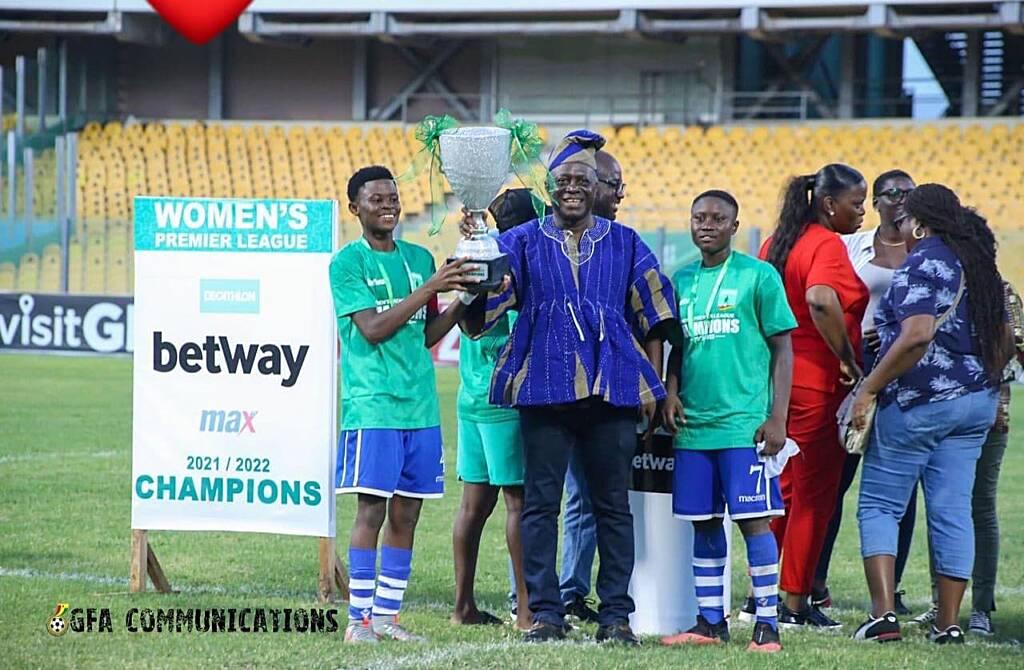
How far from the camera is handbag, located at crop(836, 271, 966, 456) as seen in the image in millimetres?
5910

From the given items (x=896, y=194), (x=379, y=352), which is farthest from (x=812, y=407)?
(x=379, y=352)

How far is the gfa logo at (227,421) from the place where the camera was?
6.61 meters

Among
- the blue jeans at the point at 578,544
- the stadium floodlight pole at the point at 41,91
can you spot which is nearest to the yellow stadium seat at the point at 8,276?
the stadium floodlight pole at the point at 41,91

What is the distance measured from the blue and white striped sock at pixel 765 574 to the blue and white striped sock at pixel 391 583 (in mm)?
1312

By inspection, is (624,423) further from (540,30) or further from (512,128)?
(540,30)

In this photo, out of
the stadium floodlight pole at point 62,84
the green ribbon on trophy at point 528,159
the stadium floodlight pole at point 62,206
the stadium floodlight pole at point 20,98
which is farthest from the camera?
the stadium floodlight pole at point 62,84

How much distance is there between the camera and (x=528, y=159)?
5605 mm

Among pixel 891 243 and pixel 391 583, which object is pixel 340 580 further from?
pixel 891 243

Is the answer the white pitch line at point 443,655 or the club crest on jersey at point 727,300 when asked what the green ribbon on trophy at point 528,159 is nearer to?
the club crest on jersey at point 727,300

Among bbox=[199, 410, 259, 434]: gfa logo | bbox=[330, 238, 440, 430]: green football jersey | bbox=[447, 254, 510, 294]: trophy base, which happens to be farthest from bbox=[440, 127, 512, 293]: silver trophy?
bbox=[199, 410, 259, 434]: gfa logo

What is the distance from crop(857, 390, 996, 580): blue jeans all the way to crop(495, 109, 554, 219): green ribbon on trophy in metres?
1.69

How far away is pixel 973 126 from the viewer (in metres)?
27.6

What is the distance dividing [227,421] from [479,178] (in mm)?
1962

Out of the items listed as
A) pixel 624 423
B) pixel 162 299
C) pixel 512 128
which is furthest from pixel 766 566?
pixel 162 299
